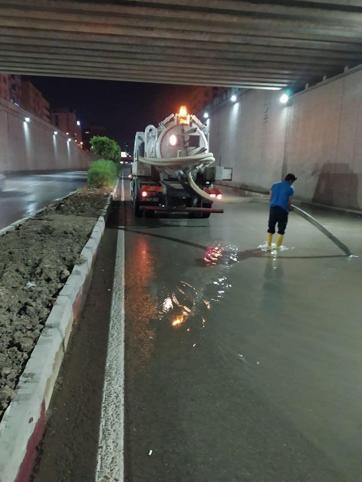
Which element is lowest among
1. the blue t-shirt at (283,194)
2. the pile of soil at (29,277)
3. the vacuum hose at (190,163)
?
the pile of soil at (29,277)

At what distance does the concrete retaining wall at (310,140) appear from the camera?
1677cm

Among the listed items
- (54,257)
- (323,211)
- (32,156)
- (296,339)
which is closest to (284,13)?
(323,211)

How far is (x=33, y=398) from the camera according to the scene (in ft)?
9.23

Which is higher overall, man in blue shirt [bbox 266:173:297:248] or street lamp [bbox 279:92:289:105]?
street lamp [bbox 279:92:289:105]

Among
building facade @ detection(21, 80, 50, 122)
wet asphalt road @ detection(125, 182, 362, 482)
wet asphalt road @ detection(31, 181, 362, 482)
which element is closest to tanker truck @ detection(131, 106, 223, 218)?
wet asphalt road @ detection(125, 182, 362, 482)

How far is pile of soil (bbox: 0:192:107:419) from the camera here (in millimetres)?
3449

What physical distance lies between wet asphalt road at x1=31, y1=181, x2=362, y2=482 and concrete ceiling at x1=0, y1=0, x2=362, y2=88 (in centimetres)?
909

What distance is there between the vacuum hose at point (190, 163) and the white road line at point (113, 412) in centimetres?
774

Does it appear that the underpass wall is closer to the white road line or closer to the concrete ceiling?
the concrete ceiling

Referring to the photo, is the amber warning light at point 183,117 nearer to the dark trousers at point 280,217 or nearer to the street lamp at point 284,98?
the dark trousers at point 280,217

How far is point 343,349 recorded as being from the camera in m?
4.41

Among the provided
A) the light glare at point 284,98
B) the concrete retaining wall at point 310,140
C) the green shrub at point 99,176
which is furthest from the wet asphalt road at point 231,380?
the light glare at point 284,98

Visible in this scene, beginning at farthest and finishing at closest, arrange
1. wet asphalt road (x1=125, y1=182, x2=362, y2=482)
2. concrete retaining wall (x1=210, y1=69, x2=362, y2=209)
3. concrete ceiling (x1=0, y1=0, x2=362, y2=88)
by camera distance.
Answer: concrete retaining wall (x1=210, y1=69, x2=362, y2=209)
concrete ceiling (x1=0, y1=0, x2=362, y2=88)
wet asphalt road (x1=125, y1=182, x2=362, y2=482)

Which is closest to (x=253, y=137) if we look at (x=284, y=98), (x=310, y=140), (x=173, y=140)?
(x=284, y=98)
